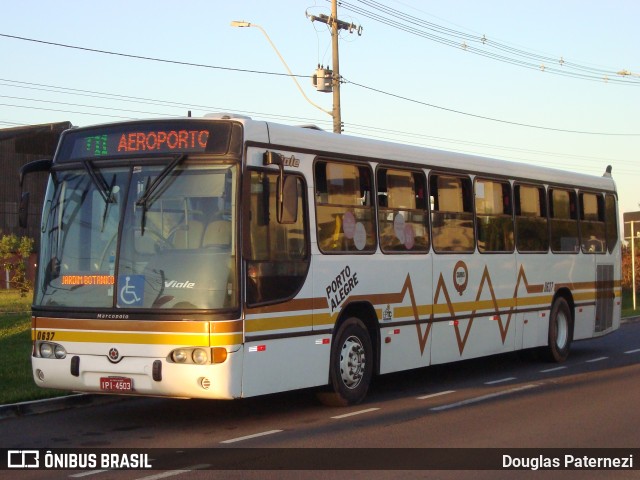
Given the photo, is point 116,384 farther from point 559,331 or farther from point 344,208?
point 559,331

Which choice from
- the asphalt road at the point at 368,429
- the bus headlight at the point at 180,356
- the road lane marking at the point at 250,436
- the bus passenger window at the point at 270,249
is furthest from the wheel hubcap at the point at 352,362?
the bus headlight at the point at 180,356

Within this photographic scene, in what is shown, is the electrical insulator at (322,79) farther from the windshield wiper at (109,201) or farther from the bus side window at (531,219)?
the windshield wiper at (109,201)

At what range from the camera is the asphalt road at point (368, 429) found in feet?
29.3

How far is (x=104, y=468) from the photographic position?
9.04 m

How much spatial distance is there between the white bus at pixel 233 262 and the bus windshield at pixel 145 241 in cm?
1

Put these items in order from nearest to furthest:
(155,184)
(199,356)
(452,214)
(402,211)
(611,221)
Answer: (199,356) < (155,184) < (402,211) < (452,214) < (611,221)

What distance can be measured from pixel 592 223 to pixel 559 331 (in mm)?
2452

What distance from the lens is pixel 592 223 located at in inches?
762

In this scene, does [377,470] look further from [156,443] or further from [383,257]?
[383,257]

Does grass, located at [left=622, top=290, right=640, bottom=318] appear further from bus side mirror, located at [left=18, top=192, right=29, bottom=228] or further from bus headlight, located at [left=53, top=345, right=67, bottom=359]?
bus headlight, located at [left=53, top=345, right=67, bottom=359]

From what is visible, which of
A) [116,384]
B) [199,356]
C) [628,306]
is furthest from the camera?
[628,306]

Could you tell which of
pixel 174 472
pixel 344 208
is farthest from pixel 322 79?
pixel 174 472

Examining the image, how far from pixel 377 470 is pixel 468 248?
6.98m

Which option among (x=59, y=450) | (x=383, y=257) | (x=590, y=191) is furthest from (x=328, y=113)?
(x=59, y=450)
